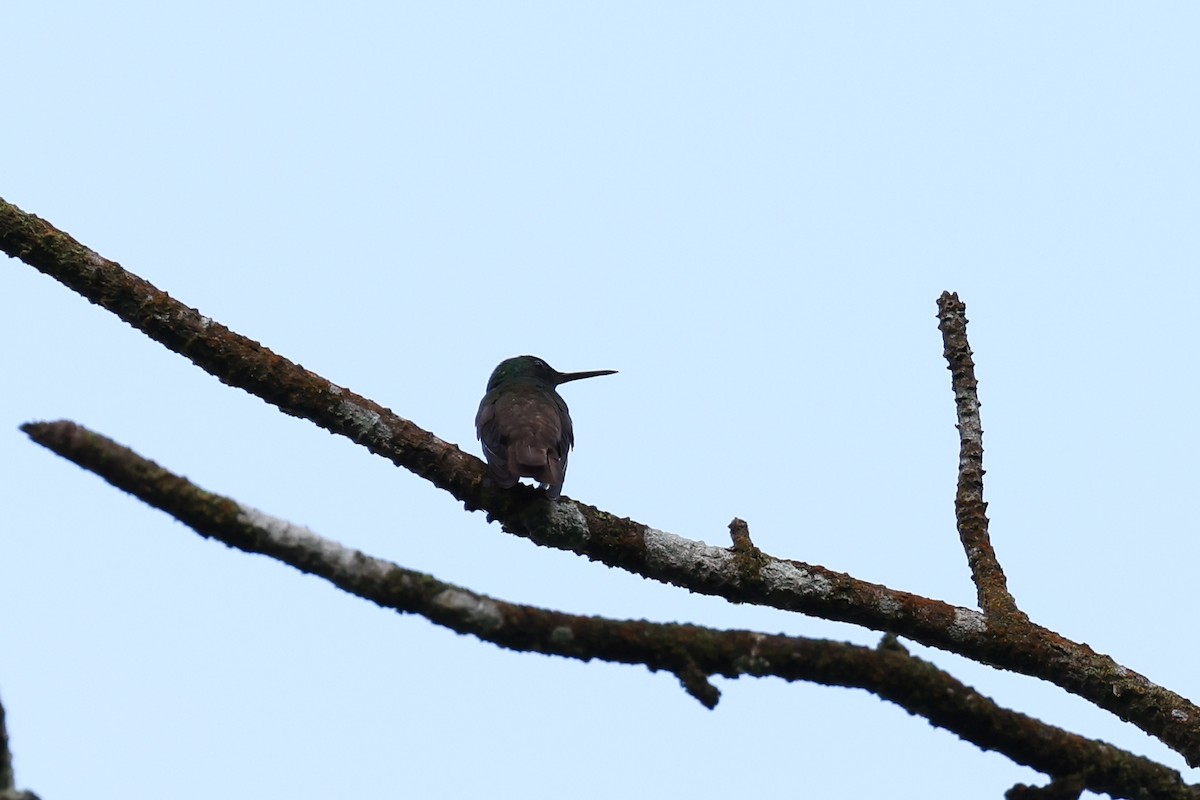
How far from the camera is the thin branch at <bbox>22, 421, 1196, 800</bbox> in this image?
8.93 feet

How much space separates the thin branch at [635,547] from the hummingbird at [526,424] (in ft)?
1.09

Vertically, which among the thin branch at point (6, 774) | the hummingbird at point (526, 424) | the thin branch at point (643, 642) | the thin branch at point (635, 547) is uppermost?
the hummingbird at point (526, 424)

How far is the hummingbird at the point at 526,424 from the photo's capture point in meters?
5.62

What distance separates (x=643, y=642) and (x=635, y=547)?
2131 mm

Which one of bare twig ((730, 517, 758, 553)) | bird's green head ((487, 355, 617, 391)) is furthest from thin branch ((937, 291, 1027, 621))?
bird's green head ((487, 355, 617, 391))

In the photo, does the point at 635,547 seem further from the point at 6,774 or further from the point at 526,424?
the point at 6,774

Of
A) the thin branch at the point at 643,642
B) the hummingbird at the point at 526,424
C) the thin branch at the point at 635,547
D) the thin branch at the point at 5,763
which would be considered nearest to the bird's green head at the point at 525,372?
the hummingbird at the point at 526,424

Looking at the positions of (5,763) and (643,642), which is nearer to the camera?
(5,763)

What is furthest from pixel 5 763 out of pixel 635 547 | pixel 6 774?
pixel 635 547

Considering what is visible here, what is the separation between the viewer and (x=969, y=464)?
5867 millimetres

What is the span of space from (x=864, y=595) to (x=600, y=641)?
7.73ft

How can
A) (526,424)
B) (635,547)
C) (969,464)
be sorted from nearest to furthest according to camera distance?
(635,547) < (969,464) < (526,424)

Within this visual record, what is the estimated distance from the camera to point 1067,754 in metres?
3.31

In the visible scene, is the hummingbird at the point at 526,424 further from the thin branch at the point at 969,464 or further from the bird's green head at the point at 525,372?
the thin branch at the point at 969,464
